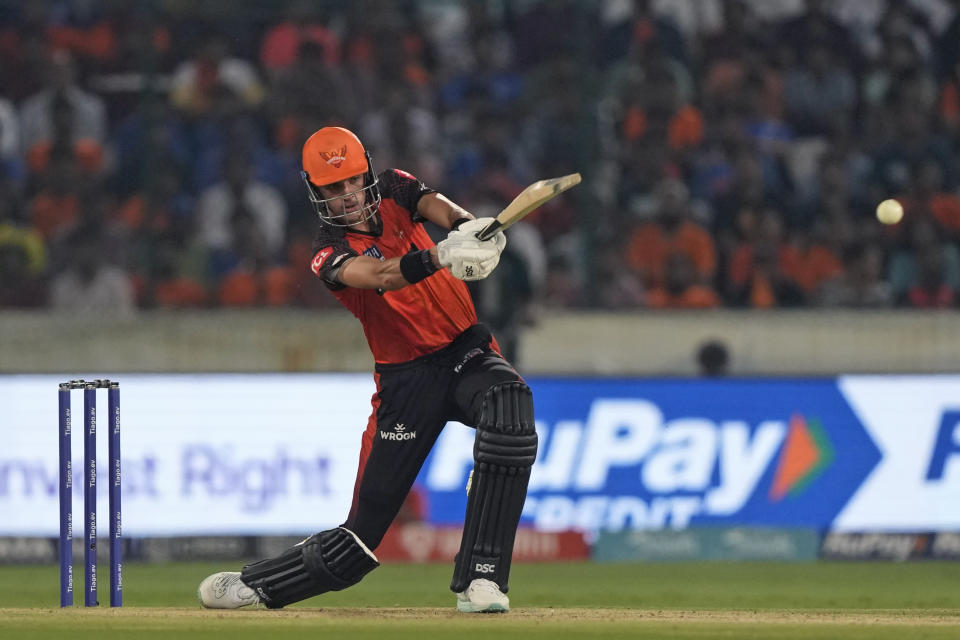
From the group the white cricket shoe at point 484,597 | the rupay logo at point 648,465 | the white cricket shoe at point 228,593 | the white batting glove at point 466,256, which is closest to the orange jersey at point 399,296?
the white batting glove at point 466,256

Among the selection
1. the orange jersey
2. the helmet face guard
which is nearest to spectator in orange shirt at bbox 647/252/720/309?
the orange jersey

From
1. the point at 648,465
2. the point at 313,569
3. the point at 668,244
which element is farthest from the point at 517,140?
the point at 313,569

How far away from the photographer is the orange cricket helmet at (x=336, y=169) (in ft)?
21.4

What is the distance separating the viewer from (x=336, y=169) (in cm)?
652

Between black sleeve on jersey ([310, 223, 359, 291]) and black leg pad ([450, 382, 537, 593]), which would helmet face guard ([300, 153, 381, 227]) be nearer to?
black sleeve on jersey ([310, 223, 359, 291])

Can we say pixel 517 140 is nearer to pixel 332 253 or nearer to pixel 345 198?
pixel 345 198

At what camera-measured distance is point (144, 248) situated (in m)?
12.3

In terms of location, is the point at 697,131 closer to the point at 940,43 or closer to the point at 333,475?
the point at 940,43

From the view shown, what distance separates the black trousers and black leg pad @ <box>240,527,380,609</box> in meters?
0.07

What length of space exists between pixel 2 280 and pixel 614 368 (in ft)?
15.9

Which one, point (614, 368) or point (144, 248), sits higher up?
point (144, 248)

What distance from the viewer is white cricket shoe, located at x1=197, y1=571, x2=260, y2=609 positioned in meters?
6.72

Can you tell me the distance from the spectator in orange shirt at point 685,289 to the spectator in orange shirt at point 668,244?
0.04 metres

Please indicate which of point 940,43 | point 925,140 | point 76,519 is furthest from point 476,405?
point 940,43
